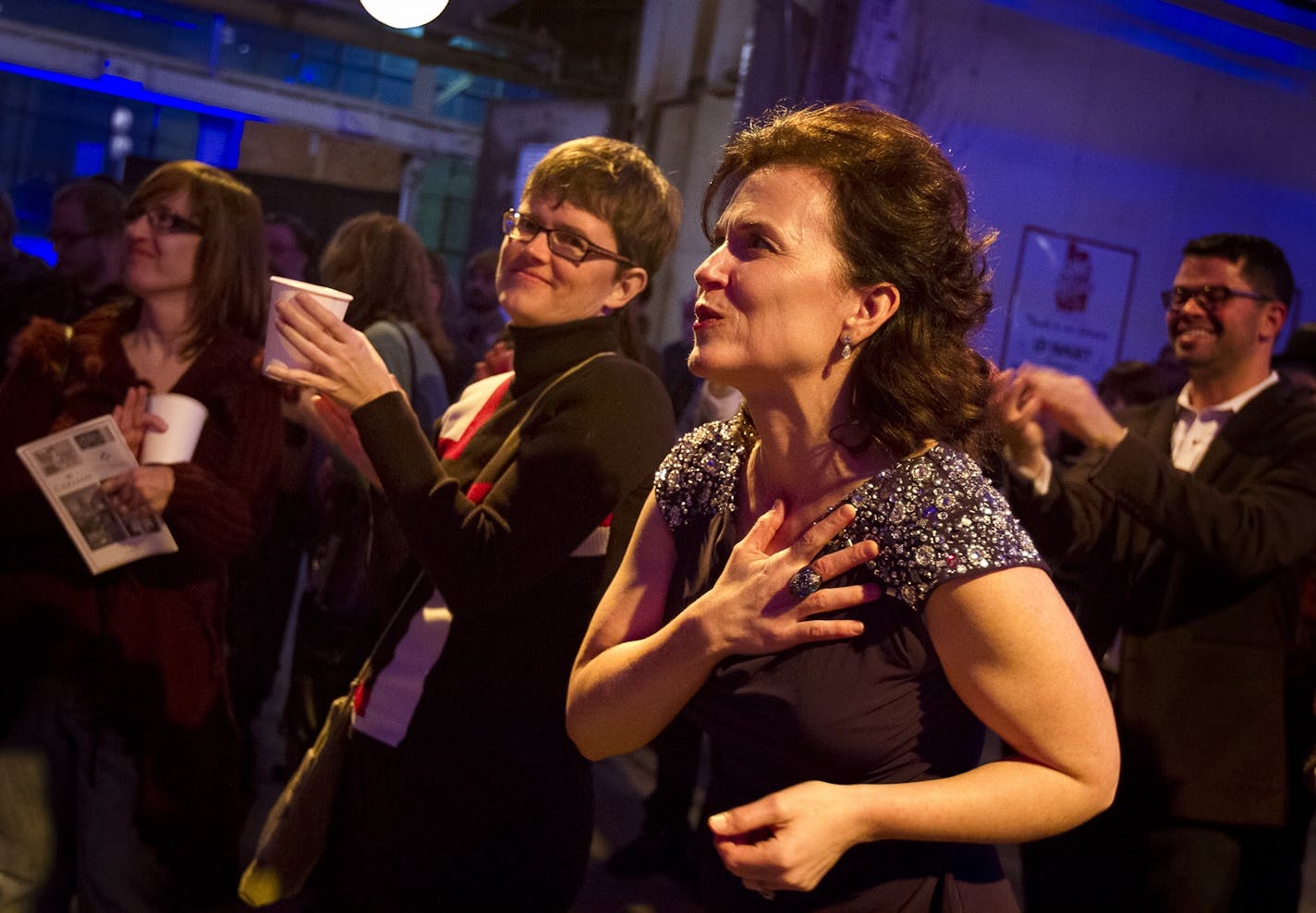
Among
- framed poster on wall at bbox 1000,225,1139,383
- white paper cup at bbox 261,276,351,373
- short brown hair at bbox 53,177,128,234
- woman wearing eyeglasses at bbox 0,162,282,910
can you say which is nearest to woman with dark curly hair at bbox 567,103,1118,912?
white paper cup at bbox 261,276,351,373

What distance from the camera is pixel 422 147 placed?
54.3ft

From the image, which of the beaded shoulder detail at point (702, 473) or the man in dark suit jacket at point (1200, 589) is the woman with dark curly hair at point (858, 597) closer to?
the beaded shoulder detail at point (702, 473)

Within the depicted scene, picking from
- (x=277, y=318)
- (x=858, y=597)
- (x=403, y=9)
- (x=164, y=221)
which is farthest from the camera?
(x=403, y=9)

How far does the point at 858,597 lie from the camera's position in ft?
4.26

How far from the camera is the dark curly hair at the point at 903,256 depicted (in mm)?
1416

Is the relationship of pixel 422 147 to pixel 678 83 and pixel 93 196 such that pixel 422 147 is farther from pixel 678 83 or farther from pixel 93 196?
pixel 93 196

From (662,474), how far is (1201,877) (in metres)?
1.87

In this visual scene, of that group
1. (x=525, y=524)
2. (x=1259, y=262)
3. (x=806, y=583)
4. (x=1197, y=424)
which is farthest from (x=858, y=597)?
(x=1259, y=262)

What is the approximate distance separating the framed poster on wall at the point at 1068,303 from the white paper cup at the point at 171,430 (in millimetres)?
4887

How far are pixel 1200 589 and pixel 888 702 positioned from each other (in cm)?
170

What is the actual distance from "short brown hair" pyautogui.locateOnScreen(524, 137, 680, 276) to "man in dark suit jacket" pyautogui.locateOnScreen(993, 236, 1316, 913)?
3.30ft

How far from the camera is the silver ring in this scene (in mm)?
1329

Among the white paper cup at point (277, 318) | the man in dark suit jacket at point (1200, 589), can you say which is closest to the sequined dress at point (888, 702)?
the white paper cup at point (277, 318)

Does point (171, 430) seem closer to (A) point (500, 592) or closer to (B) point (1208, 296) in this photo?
(A) point (500, 592)
